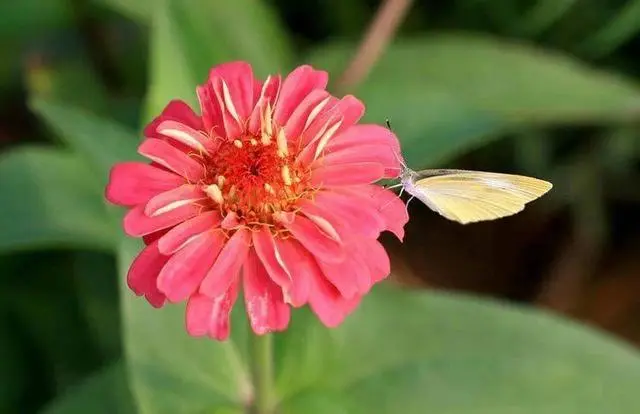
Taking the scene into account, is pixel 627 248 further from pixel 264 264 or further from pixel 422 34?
pixel 264 264

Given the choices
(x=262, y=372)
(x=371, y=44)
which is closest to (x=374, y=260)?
(x=262, y=372)

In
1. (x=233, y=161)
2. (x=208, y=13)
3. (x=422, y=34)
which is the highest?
(x=422, y=34)

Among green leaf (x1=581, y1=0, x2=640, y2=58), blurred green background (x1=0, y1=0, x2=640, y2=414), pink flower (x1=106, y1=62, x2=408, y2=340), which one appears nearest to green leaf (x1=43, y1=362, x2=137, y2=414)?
blurred green background (x1=0, y1=0, x2=640, y2=414)

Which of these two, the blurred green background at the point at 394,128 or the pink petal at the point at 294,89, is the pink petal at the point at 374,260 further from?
the blurred green background at the point at 394,128

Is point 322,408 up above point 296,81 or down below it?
below

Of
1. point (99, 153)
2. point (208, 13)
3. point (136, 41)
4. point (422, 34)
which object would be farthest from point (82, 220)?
point (422, 34)
